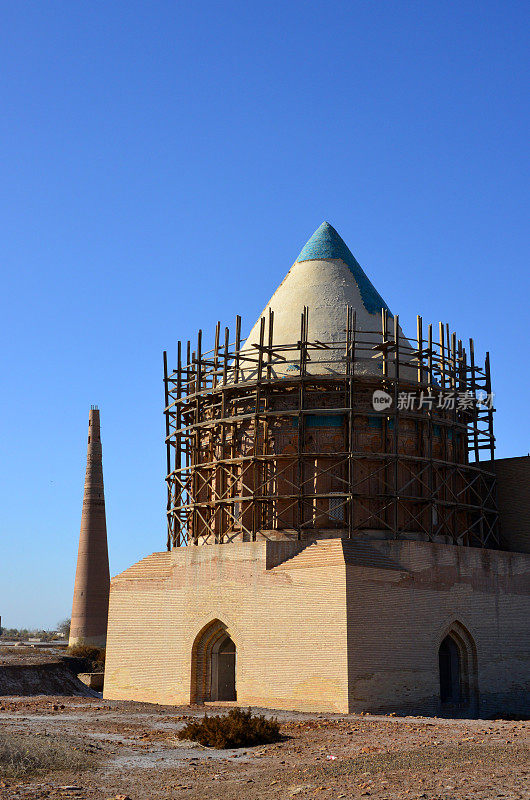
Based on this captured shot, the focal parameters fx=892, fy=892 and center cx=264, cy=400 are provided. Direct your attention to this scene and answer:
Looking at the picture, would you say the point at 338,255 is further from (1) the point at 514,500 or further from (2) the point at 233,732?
(2) the point at 233,732

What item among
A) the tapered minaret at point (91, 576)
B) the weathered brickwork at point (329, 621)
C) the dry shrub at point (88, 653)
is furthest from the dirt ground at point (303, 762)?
the tapered minaret at point (91, 576)

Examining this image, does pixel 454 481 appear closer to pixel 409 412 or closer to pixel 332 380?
pixel 409 412

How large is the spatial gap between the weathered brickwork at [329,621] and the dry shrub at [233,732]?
449 cm

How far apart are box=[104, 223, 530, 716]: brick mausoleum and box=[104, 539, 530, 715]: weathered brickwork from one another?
0.04m

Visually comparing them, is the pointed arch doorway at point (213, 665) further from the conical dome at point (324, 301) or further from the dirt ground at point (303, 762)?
the conical dome at point (324, 301)

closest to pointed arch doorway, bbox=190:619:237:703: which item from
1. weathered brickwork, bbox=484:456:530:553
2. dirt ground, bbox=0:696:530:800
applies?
dirt ground, bbox=0:696:530:800

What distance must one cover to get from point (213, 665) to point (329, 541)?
4.15 metres

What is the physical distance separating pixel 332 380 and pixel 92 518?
68.4 feet

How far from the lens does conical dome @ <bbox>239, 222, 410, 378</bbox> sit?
2189cm

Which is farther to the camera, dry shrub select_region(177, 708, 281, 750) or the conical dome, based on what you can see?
the conical dome

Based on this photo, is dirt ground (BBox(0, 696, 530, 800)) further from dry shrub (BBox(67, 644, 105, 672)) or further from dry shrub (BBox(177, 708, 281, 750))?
dry shrub (BBox(67, 644, 105, 672))

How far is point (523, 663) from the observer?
21344 mm

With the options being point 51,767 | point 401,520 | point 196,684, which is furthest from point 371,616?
point 51,767

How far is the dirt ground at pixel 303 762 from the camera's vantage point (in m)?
9.37
